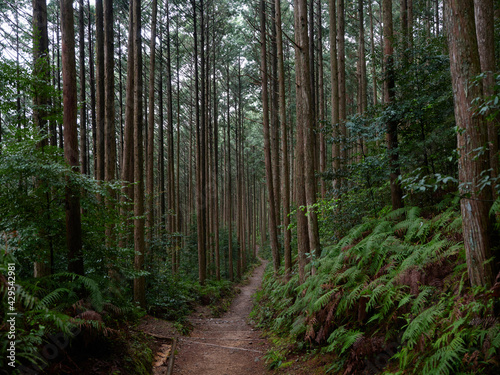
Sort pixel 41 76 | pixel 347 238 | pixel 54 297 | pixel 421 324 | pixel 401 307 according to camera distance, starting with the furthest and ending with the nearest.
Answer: pixel 347 238
pixel 41 76
pixel 401 307
pixel 54 297
pixel 421 324

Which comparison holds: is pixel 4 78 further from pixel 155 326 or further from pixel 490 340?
pixel 490 340

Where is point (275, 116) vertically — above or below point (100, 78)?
above

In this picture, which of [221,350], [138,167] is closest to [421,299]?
[221,350]

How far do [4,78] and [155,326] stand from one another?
22.4 ft

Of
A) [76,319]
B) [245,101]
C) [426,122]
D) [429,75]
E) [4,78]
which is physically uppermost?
[245,101]

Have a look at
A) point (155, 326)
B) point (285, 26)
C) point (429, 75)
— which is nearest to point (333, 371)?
point (155, 326)

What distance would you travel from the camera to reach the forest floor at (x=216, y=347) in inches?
243

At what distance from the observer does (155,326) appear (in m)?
8.41

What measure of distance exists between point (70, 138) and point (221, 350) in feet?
19.5

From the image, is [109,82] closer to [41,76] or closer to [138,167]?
[138,167]

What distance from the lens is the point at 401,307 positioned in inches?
172

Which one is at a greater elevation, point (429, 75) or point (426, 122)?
point (429, 75)

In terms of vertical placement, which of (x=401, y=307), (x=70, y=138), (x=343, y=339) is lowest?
(x=343, y=339)

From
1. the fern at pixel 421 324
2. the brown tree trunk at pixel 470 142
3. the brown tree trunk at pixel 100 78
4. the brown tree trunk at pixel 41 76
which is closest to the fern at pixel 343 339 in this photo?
the fern at pixel 421 324
